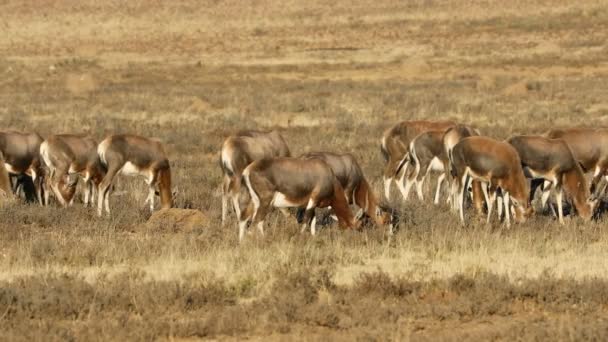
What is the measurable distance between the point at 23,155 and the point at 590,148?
33.2 ft

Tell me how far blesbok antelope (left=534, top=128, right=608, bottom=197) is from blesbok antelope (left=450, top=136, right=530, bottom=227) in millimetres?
2256

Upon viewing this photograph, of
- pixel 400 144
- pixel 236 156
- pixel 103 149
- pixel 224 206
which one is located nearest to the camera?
pixel 224 206

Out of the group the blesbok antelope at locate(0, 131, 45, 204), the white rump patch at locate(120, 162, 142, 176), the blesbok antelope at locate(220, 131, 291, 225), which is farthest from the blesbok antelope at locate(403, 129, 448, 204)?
the blesbok antelope at locate(0, 131, 45, 204)

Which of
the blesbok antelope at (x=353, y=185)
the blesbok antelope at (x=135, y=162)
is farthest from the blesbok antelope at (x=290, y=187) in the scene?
the blesbok antelope at (x=135, y=162)

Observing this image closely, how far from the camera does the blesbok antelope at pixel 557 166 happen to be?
17.5m

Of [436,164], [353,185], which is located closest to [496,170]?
[353,185]

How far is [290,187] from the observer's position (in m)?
15.1

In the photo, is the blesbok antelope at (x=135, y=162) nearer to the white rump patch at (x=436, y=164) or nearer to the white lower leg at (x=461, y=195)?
the white lower leg at (x=461, y=195)

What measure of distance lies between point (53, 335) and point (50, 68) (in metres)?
59.7

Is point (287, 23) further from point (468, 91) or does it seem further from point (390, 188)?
point (390, 188)

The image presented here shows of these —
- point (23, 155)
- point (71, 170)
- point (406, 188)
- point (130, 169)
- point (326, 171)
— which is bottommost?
point (406, 188)

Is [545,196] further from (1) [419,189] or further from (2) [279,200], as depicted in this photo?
(2) [279,200]

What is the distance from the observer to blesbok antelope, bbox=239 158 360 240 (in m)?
15.0

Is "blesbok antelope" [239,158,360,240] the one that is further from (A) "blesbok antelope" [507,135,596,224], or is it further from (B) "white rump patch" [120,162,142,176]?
(B) "white rump patch" [120,162,142,176]
